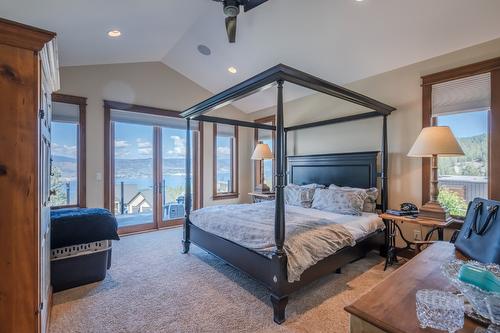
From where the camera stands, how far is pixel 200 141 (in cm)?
586

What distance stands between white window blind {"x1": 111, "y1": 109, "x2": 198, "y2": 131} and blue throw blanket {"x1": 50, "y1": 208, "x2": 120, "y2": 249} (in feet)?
7.98

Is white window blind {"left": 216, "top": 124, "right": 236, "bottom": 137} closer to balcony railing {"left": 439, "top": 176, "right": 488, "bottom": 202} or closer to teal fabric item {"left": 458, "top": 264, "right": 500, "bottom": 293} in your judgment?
balcony railing {"left": 439, "top": 176, "right": 488, "bottom": 202}

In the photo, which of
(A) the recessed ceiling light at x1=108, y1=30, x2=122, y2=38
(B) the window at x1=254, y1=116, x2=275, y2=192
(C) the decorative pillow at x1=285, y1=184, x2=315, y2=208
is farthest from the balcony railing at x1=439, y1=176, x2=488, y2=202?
(A) the recessed ceiling light at x1=108, y1=30, x2=122, y2=38

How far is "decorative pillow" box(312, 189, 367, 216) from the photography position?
353 cm

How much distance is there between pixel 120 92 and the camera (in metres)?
4.81

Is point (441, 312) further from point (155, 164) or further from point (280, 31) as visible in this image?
point (155, 164)

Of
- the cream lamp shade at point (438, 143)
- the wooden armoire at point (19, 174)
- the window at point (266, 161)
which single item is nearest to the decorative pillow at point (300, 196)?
the window at point (266, 161)

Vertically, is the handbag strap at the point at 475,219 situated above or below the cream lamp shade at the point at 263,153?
below

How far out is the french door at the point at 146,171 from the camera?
4914 millimetres

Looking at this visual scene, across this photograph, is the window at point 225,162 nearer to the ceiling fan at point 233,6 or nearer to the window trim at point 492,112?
the ceiling fan at point 233,6

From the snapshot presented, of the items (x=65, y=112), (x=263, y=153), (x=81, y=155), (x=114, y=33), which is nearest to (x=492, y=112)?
(x=263, y=153)

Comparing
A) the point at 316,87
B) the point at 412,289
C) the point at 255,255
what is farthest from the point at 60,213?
the point at 412,289

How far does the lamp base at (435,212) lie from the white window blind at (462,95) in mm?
1273

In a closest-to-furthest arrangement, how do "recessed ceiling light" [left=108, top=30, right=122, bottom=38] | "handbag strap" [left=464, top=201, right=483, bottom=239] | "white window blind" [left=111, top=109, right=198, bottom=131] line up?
"handbag strap" [left=464, top=201, right=483, bottom=239], "recessed ceiling light" [left=108, top=30, right=122, bottom=38], "white window blind" [left=111, top=109, right=198, bottom=131]
